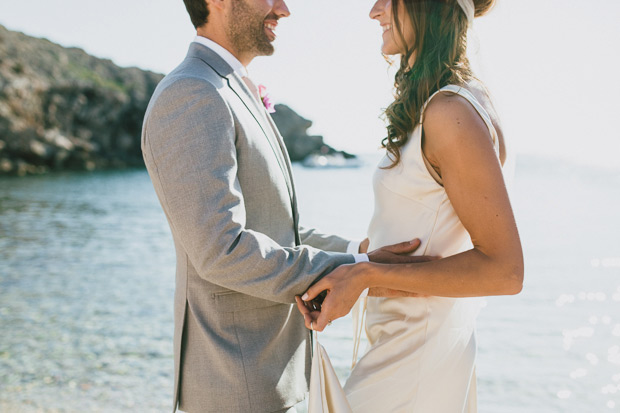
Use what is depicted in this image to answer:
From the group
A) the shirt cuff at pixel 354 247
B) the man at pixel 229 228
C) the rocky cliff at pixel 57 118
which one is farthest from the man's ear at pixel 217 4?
the rocky cliff at pixel 57 118

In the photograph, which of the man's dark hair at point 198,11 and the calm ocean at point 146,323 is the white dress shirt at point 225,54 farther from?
the calm ocean at point 146,323

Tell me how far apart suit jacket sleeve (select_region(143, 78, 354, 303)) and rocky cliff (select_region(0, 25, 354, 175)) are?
43268mm

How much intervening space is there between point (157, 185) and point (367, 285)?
798 mm

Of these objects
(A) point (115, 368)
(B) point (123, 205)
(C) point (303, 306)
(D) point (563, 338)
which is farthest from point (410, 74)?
(B) point (123, 205)

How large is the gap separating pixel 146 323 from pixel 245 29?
7.31 m

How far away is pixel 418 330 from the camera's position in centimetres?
197

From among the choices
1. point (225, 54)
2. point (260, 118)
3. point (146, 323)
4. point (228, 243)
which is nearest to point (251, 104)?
point (260, 118)

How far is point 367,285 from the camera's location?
190cm

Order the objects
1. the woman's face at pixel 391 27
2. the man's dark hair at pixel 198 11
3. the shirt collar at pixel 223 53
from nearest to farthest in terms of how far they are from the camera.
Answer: the woman's face at pixel 391 27
the shirt collar at pixel 223 53
the man's dark hair at pixel 198 11

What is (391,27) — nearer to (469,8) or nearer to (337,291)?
(469,8)

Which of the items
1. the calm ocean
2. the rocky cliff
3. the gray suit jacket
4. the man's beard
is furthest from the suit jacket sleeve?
the rocky cliff

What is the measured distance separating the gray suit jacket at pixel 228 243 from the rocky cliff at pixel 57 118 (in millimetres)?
43173

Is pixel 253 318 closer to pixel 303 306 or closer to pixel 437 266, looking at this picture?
pixel 303 306

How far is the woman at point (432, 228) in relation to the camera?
68.9 inches
